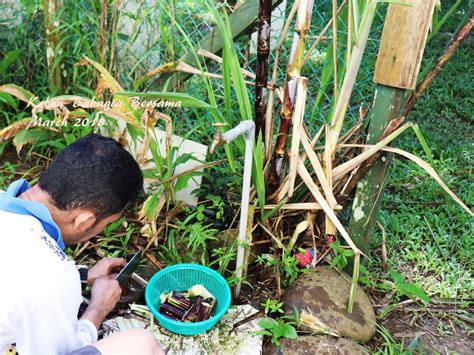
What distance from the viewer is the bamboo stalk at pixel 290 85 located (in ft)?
6.32

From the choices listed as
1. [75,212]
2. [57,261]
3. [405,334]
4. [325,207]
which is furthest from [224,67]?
[405,334]

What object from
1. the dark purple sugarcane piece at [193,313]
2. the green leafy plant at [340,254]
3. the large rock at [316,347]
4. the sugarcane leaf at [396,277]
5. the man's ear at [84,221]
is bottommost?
the large rock at [316,347]

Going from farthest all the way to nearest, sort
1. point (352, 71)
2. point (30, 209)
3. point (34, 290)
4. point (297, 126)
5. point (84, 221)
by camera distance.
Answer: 1. point (297, 126)
2. point (352, 71)
3. point (84, 221)
4. point (30, 209)
5. point (34, 290)

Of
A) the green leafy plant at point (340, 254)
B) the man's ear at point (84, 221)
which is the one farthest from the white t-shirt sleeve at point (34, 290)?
the green leafy plant at point (340, 254)

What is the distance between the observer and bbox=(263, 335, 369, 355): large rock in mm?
2102

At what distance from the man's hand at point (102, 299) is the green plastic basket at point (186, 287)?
134mm

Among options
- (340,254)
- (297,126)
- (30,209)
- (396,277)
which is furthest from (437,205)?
(30,209)

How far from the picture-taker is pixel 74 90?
9.89 feet

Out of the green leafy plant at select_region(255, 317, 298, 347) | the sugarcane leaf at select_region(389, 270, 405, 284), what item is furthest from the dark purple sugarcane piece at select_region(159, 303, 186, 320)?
the sugarcane leaf at select_region(389, 270, 405, 284)

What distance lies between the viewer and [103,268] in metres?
2.20

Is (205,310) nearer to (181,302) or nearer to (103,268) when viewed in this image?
(181,302)

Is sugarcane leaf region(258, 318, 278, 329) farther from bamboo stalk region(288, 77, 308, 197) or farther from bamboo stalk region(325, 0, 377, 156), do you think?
bamboo stalk region(325, 0, 377, 156)

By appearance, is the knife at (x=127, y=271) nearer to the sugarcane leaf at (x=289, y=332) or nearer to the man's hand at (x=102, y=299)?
the man's hand at (x=102, y=299)

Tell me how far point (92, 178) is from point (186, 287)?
0.90 m
